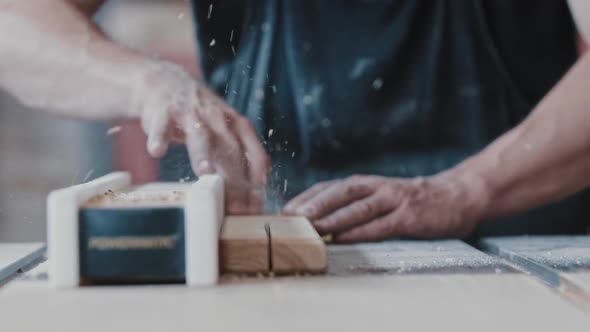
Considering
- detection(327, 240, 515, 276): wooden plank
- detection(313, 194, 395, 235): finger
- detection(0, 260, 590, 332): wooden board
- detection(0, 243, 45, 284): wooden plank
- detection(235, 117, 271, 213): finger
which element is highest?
detection(235, 117, 271, 213): finger

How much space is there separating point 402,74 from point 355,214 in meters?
0.25

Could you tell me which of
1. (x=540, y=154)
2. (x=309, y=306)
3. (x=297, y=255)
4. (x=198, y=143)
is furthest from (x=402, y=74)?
(x=309, y=306)

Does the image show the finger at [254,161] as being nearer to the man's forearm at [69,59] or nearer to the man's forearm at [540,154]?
the man's forearm at [69,59]

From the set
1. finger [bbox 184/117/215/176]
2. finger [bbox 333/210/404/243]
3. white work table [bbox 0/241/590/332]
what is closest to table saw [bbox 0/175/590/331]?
white work table [bbox 0/241/590/332]

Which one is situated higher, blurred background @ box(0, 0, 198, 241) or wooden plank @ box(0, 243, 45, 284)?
blurred background @ box(0, 0, 198, 241)

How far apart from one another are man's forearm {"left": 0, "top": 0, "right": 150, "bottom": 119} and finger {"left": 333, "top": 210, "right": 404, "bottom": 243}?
0.36 m

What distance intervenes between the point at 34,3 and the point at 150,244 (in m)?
0.53

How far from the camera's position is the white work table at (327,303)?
515 mm

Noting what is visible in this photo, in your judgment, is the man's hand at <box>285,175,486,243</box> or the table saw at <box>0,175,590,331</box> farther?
the man's hand at <box>285,175,486,243</box>

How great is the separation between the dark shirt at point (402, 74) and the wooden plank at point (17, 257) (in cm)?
39

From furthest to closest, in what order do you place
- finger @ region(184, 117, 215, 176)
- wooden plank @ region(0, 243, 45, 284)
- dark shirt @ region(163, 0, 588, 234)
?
dark shirt @ region(163, 0, 588, 234) → finger @ region(184, 117, 215, 176) → wooden plank @ region(0, 243, 45, 284)

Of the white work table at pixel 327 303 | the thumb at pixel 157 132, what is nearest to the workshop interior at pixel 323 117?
the thumb at pixel 157 132

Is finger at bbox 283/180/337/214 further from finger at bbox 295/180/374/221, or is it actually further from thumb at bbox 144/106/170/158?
thumb at bbox 144/106/170/158

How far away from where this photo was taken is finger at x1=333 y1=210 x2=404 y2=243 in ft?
3.04
